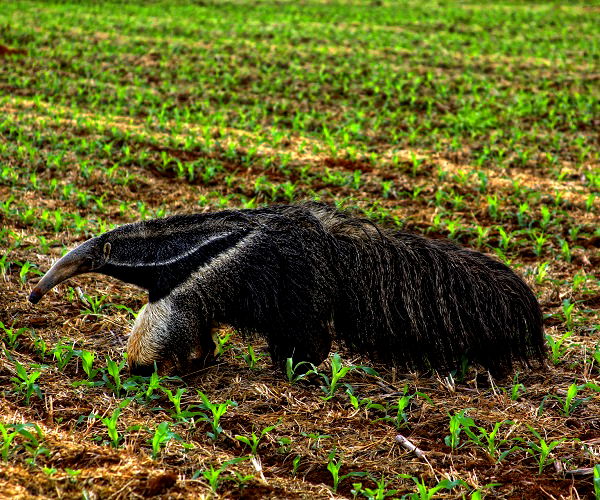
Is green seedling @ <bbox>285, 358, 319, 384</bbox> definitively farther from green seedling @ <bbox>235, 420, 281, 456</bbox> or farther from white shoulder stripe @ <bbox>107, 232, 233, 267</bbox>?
white shoulder stripe @ <bbox>107, 232, 233, 267</bbox>

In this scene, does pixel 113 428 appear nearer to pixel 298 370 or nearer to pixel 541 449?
pixel 298 370

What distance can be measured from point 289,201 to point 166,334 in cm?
435

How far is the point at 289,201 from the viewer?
8.26 m

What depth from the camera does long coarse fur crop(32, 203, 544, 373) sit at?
4.08 meters

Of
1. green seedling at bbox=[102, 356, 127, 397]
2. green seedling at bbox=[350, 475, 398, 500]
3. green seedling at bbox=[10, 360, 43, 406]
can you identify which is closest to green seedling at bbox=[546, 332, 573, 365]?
green seedling at bbox=[350, 475, 398, 500]

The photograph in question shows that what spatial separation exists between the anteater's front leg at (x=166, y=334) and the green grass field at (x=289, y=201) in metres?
0.17

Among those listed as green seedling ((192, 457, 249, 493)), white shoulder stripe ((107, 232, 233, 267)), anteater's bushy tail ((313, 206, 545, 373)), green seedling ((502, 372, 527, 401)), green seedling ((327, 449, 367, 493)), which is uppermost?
white shoulder stripe ((107, 232, 233, 267))

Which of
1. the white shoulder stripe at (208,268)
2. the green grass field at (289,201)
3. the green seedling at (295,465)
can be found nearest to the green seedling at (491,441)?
the green grass field at (289,201)

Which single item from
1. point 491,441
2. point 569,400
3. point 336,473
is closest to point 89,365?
point 336,473

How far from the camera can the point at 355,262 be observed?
4.17 meters

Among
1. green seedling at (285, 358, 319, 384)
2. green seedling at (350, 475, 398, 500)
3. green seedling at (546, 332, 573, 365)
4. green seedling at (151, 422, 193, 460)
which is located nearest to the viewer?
green seedling at (350, 475, 398, 500)

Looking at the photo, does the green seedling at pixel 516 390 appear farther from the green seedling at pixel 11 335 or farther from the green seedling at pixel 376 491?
the green seedling at pixel 11 335

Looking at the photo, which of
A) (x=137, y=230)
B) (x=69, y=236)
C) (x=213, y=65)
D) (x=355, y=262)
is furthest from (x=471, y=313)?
(x=213, y=65)

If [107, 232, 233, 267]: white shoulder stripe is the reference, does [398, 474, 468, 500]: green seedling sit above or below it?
below
